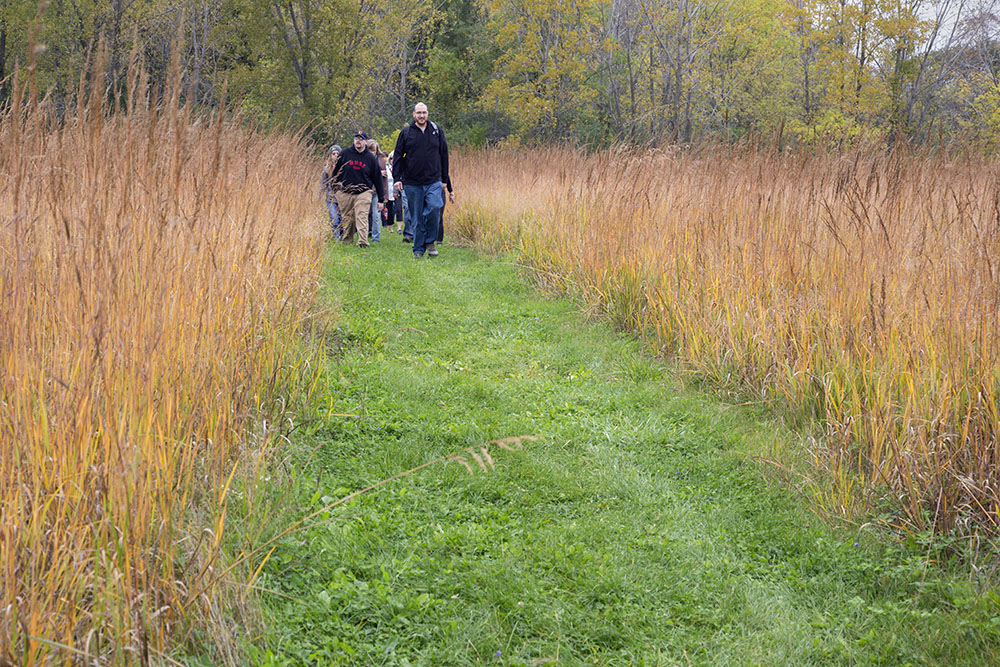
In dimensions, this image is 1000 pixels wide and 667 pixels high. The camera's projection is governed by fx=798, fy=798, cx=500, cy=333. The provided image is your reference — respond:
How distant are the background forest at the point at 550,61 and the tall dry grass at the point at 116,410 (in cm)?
1298

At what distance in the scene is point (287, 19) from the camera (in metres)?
19.5

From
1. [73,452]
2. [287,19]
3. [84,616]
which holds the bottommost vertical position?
[84,616]

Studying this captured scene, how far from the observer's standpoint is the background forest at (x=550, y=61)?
18391 millimetres

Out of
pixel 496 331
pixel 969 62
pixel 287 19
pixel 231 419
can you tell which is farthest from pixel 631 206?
pixel 969 62

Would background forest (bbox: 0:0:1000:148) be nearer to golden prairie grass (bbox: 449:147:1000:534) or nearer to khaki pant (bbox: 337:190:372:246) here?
khaki pant (bbox: 337:190:372:246)

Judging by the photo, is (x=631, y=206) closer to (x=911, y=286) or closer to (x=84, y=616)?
(x=911, y=286)

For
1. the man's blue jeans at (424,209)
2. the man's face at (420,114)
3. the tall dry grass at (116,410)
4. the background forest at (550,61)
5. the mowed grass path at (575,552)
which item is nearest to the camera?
the tall dry grass at (116,410)

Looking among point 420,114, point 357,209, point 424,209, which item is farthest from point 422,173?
point 357,209

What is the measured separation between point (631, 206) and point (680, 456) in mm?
3682

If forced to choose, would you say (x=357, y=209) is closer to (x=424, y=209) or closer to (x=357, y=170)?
(x=357, y=170)

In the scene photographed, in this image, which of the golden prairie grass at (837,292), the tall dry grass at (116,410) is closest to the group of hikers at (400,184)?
the golden prairie grass at (837,292)

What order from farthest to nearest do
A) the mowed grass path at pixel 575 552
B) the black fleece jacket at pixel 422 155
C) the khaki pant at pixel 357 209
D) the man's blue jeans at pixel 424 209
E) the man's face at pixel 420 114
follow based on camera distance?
1. the khaki pant at pixel 357 209
2. the man's blue jeans at pixel 424 209
3. the black fleece jacket at pixel 422 155
4. the man's face at pixel 420 114
5. the mowed grass path at pixel 575 552

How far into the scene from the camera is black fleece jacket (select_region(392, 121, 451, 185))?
11359mm

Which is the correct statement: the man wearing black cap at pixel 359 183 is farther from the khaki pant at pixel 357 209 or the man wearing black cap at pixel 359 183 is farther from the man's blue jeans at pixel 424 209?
the man's blue jeans at pixel 424 209
